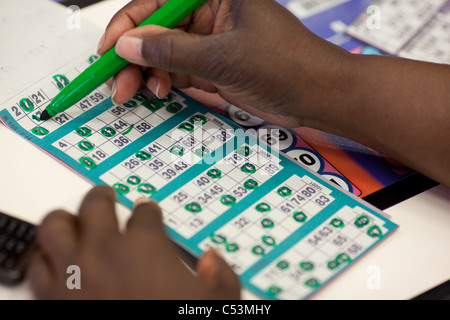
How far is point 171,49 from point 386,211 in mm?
349

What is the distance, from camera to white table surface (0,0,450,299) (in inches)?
23.1

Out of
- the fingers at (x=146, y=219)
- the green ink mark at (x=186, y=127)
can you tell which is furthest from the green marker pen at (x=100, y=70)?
the fingers at (x=146, y=219)

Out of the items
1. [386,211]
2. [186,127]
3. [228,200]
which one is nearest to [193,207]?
[228,200]

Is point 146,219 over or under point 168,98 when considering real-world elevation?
under

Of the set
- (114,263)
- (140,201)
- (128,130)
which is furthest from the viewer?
(128,130)

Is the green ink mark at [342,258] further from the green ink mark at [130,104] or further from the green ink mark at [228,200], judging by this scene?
the green ink mark at [130,104]

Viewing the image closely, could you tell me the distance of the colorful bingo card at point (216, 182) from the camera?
59cm

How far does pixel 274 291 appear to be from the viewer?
22.1 inches

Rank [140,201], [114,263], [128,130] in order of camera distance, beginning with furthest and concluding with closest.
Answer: [128,130] < [140,201] < [114,263]

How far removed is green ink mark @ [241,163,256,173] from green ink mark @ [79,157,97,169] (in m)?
0.19

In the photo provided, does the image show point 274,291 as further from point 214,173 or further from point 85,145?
point 85,145

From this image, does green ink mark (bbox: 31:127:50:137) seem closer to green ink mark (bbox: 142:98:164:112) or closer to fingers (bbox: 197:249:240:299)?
green ink mark (bbox: 142:98:164:112)

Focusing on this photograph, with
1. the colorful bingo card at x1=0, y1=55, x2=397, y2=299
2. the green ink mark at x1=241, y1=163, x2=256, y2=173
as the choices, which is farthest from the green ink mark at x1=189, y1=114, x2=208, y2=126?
the green ink mark at x1=241, y1=163, x2=256, y2=173

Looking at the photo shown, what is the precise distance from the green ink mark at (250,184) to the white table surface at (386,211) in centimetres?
15
